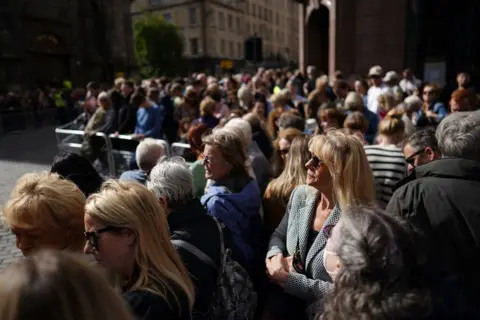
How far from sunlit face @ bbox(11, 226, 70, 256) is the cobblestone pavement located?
3.15 m

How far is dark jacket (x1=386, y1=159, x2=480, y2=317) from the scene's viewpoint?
2.42 m

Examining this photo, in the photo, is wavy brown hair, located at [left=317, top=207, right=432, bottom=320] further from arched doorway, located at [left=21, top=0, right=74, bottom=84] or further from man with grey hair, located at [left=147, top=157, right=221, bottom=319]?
arched doorway, located at [left=21, top=0, right=74, bottom=84]

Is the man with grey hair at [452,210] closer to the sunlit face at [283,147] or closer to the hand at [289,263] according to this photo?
the hand at [289,263]

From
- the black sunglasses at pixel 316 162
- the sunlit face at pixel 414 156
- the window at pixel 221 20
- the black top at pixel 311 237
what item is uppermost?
the window at pixel 221 20

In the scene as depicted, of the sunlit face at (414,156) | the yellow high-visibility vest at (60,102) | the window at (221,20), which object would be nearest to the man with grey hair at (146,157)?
the sunlit face at (414,156)

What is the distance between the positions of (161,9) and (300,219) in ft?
254

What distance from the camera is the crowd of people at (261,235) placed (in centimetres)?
160

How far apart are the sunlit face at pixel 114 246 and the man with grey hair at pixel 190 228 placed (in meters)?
0.36

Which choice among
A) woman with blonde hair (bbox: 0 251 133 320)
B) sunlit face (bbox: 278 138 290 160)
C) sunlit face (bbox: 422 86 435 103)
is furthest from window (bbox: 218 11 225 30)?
woman with blonde hair (bbox: 0 251 133 320)

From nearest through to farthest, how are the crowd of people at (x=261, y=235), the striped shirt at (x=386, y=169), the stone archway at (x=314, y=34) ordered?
the crowd of people at (x=261, y=235) → the striped shirt at (x=386, y=169) → the stone archway at (x=314, y=34)

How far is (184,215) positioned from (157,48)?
56067 mm

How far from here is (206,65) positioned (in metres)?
70.2

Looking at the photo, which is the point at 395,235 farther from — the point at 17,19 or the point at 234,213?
the point at 17,19

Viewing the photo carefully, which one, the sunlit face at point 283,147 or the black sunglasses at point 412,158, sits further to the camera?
the sunlit face at point 283,147
